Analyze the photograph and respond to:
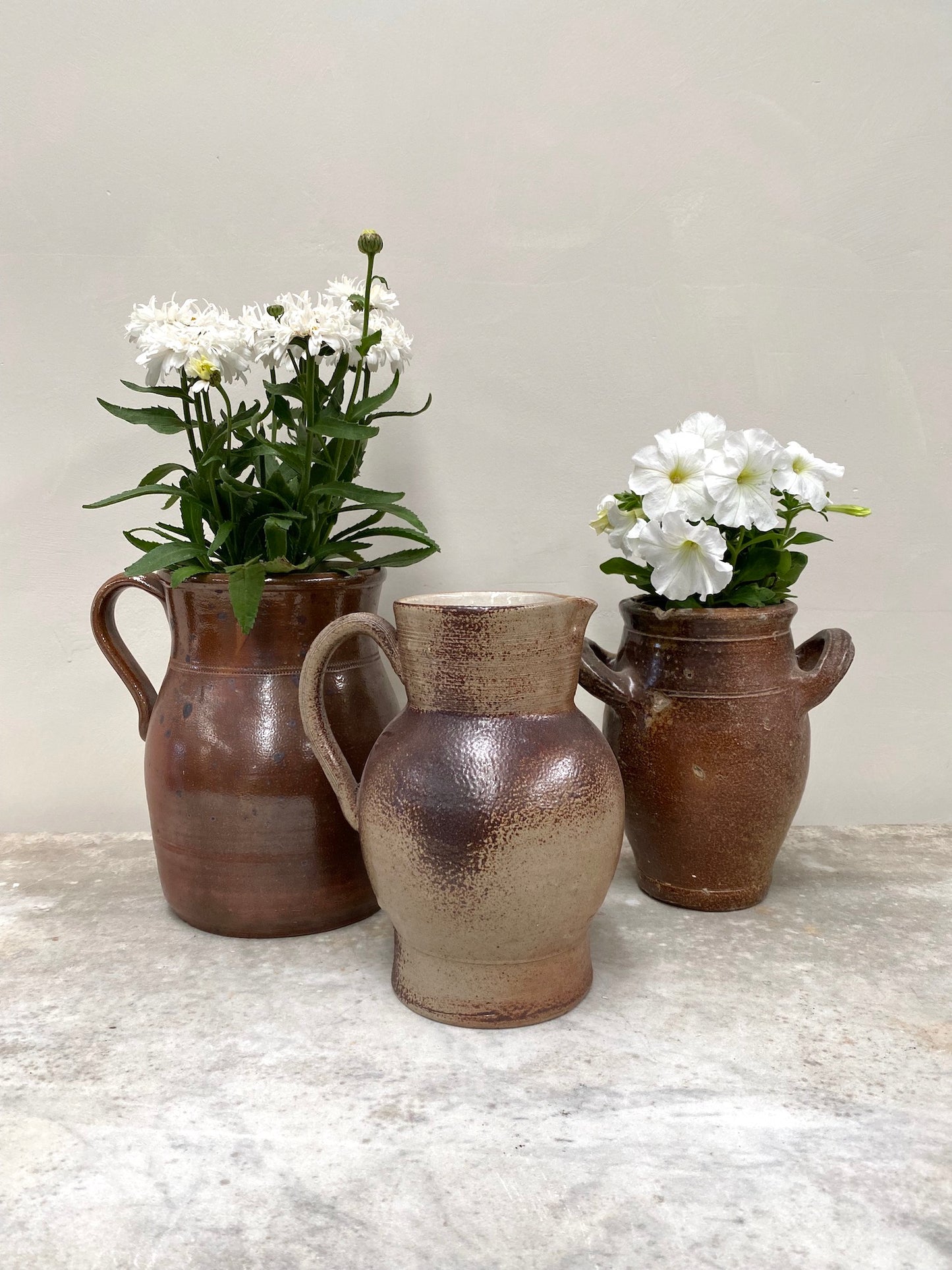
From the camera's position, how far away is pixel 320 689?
1.09 meters

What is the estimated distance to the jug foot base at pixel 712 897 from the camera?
1.25m

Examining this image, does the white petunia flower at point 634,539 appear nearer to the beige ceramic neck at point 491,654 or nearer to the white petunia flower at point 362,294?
the beige ceramic neck at point 491,654

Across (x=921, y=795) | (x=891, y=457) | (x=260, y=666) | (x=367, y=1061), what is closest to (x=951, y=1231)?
(x=367, y=1061)

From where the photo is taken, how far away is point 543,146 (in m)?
1.39

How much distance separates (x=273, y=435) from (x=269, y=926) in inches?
23.0

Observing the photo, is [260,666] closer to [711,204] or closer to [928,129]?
[711,204]

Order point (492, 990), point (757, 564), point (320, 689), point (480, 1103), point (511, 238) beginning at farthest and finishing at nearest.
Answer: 1. point (511, 238)
2. point (757, 564)
3. point (320, 689)
4. point (492, 990)
5. point (480, 1103)

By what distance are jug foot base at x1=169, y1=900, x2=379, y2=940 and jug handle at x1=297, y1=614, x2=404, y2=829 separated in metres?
0.20

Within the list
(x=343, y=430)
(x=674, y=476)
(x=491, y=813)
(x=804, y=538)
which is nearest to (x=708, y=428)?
(x=674, y=476)

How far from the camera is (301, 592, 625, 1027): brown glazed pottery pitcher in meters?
0.93

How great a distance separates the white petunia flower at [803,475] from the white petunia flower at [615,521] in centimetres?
17

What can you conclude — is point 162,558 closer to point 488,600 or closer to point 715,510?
point 488,600

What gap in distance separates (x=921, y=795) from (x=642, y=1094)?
35.8 inches

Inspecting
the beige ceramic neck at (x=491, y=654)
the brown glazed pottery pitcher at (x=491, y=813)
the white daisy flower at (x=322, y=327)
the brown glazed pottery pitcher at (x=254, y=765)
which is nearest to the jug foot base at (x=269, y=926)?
the brown glazed pottery pitcher at (x=254, y=765)
